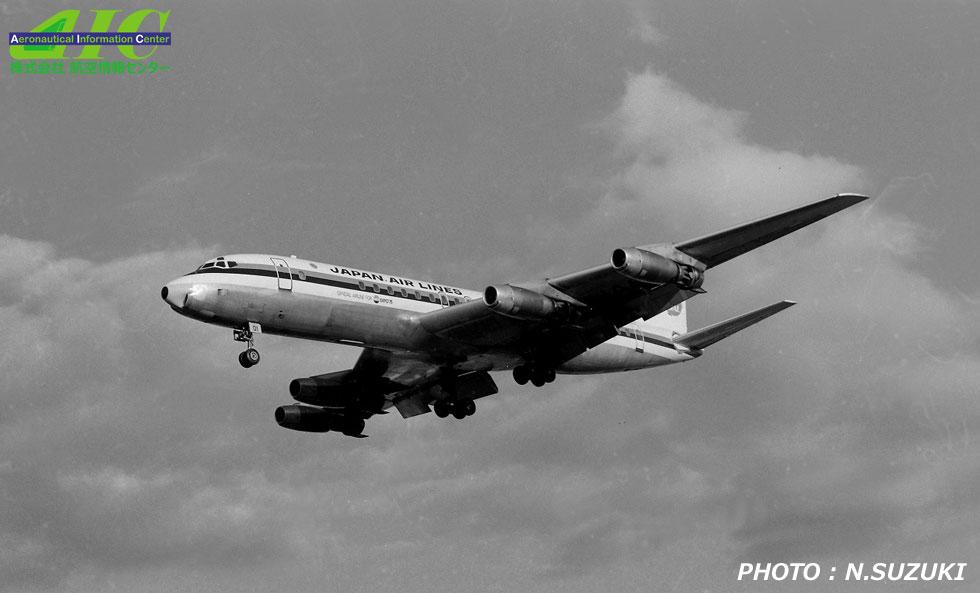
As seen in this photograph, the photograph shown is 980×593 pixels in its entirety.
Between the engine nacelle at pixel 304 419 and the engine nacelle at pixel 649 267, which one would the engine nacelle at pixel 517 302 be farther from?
the engine nacelle at pixel 304 419

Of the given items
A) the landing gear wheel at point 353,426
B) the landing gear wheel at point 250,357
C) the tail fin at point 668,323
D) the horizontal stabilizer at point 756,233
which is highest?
the tail fin at point 668,323

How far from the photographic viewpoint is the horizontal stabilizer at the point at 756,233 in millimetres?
37500

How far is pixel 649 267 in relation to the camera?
133ft

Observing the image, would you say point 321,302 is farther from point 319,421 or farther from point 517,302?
point 319,421

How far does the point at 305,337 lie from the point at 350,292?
203 centimetres

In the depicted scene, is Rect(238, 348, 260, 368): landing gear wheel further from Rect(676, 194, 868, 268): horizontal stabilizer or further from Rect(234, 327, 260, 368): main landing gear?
Rect(676, 194, 868, 268): horizontal stabilizer

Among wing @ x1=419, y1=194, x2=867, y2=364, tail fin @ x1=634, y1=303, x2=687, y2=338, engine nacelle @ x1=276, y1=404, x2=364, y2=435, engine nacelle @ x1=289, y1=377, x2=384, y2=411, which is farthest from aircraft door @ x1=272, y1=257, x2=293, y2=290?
Answer: tail fin @ x1=634, y1=303, x2=687, y2=338

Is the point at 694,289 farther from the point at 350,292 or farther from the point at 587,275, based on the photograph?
the point at 350,292

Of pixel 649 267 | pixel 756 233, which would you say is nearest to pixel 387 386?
pixel 649 267

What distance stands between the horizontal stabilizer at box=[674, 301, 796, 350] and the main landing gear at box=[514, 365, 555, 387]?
6463 mm

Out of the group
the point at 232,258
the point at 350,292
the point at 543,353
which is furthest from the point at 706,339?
the point at 232,258

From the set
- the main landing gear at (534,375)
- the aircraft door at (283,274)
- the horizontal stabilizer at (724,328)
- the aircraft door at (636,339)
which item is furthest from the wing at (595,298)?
the aircraft door at (636,339)

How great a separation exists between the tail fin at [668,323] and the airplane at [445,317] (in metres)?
0.49

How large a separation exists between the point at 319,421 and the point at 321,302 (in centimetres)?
969
